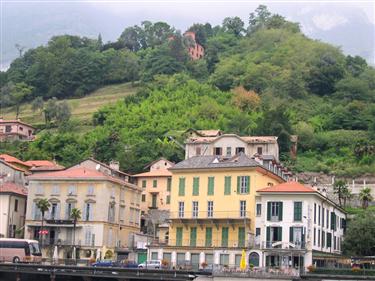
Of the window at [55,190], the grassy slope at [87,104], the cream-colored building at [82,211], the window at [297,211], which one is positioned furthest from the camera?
the grassy slope at [87,104]

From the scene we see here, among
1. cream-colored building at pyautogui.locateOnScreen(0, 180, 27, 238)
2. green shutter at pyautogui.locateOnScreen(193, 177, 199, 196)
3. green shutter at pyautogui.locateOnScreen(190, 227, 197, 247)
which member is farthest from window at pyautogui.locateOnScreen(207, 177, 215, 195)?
cream-colored building at pyautogui.locateOnScreen(0, 180, 27, 238)

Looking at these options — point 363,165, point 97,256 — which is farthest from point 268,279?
point 363,165

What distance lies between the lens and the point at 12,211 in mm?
86188

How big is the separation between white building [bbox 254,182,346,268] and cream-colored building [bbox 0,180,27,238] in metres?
28.9

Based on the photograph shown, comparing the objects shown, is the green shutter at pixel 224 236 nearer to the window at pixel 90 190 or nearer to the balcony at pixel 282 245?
the balcony at pixel 282 245

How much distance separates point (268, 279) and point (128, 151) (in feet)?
186

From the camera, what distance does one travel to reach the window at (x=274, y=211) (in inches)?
2773

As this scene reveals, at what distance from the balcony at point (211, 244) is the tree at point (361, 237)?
10.5 metres

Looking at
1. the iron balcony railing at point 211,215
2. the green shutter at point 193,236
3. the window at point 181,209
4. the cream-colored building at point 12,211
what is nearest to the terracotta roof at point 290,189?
the iron balcony railing at point 211,215

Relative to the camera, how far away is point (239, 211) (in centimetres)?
7369

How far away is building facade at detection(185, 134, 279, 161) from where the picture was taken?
329 feet

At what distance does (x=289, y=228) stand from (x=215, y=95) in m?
80.9

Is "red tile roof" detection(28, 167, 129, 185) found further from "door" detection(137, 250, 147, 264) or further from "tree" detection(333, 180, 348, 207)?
"tree" detection(333, 180, 348, 207)

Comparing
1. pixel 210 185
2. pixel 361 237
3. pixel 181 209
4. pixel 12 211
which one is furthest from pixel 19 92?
pixel 361 237
